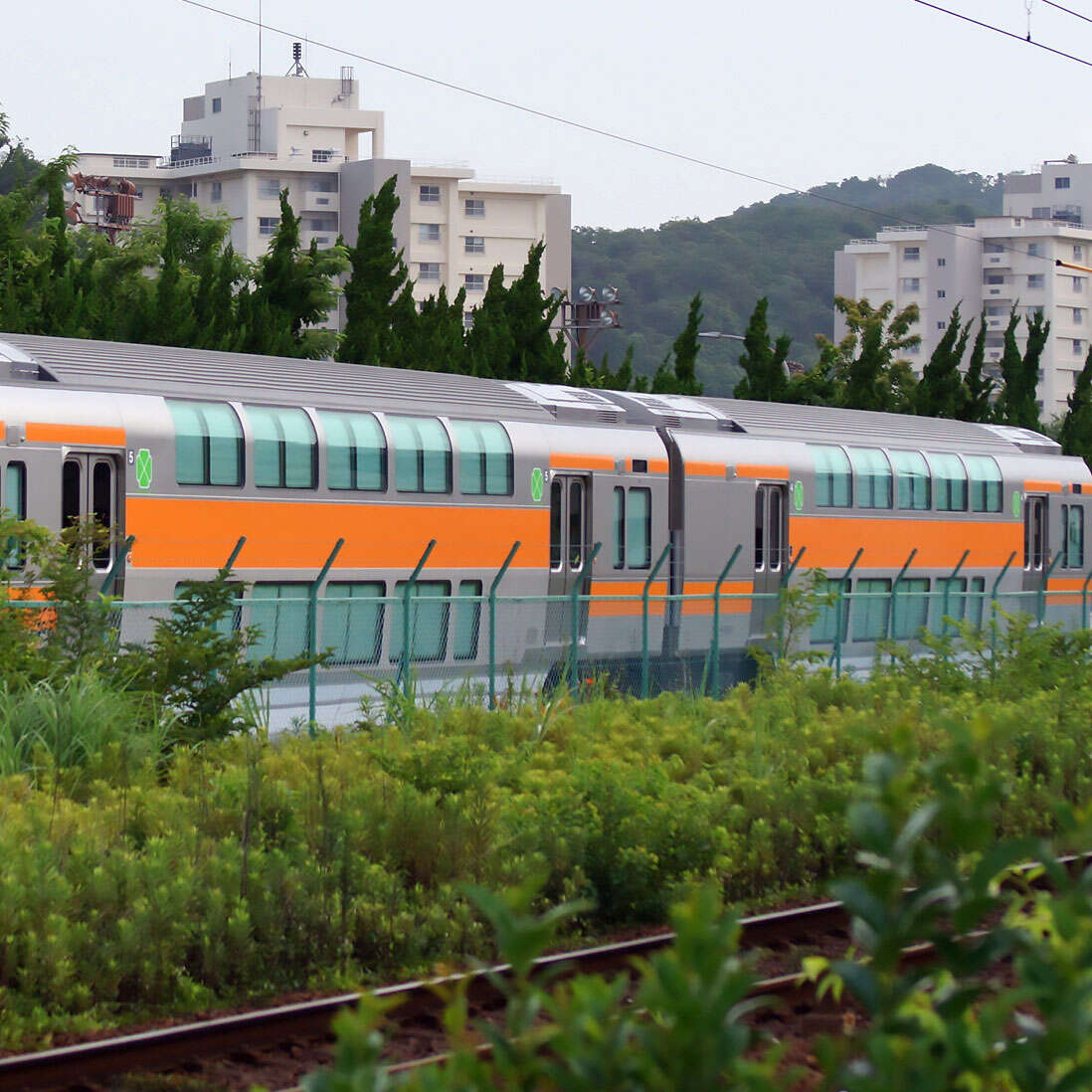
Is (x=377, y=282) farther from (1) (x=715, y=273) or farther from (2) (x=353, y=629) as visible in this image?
(1) (x=715, y=273)

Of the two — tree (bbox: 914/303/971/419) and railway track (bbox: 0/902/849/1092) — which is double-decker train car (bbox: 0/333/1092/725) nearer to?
railway track (bbox: 0/902/849/1092)

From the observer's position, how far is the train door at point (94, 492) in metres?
18.2

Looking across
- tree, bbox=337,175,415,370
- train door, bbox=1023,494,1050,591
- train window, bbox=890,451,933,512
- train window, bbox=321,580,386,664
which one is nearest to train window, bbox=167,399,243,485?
train window, bbox=321,580,386,664

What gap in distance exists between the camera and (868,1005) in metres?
3.12

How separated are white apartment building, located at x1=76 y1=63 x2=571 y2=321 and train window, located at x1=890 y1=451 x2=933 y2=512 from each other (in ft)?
237

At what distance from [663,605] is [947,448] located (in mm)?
9825

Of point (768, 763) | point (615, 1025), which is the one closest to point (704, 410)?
point (768, 763)

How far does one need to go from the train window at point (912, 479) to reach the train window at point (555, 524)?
8.33 metres

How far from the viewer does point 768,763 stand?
13445 millimetres

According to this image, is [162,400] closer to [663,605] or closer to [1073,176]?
[663,605]

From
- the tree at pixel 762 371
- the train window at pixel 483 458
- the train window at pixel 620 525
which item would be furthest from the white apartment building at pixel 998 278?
the train window at pixel 483 458

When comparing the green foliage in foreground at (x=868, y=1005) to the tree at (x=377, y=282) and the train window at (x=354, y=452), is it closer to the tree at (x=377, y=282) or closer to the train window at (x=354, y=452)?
the train window at (x=354, y=452)

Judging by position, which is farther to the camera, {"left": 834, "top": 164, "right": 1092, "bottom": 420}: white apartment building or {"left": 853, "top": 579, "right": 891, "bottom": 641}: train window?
{"left": 834, "top": 164, "right": 1092, "bottom": 420}: white apartment building

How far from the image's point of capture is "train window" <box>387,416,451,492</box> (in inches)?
856
